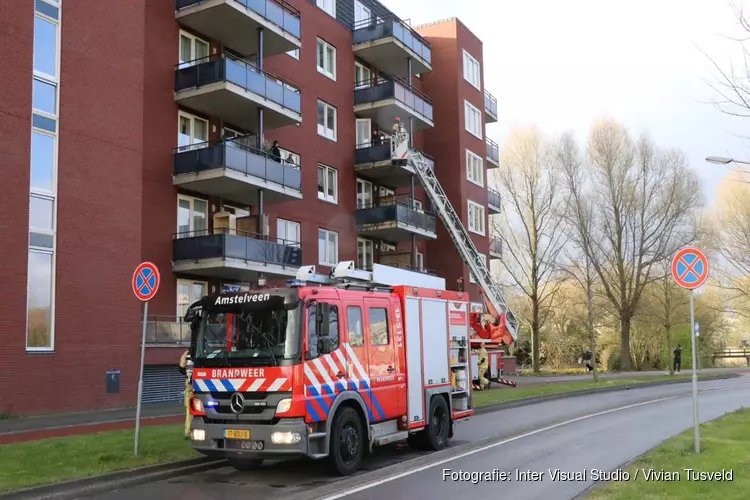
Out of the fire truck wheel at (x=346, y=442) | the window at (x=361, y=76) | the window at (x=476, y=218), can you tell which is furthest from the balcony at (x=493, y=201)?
the fire truck wheel at (x=346, y=442)

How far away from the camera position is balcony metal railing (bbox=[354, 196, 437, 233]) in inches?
1303

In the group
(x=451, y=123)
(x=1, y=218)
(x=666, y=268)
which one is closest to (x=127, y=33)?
(x=1, y=218)

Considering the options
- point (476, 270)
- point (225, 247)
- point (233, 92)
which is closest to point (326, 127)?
point (233, 92)

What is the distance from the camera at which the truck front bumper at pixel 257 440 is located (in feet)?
31.3

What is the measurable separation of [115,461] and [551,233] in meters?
39.5

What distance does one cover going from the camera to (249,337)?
10.1 m

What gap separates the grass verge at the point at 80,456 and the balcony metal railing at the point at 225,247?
31.8 feet

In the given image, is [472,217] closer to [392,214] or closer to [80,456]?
[392,214]

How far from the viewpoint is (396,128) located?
33.0 metres

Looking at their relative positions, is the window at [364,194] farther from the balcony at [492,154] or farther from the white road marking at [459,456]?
the white road marking at [459,456]

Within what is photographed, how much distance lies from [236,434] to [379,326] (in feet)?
9.69

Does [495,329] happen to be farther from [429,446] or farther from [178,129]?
[429,446]

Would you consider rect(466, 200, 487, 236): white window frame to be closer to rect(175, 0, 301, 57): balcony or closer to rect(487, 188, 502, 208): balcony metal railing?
rect(487, 188, 502, 208): balcony metal railing

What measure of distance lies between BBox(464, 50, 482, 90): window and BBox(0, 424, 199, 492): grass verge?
3352 centimetres
